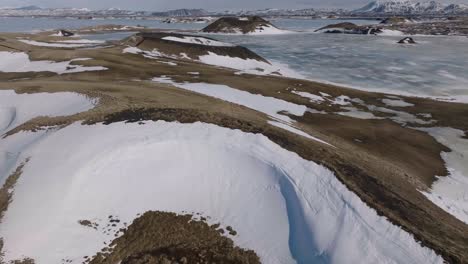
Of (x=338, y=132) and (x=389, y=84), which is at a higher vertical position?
(x=338, y=132)

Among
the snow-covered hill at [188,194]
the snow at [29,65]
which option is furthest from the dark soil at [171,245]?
the snow at [29,65]

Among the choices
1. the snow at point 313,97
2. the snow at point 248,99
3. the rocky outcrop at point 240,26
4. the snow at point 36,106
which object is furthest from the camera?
the rocky outcrop at point 240,26

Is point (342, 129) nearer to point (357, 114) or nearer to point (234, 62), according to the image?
point (357, 114)

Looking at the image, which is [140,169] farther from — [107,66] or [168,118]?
[107,66]

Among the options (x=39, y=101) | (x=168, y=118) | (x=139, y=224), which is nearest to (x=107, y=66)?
(x=39, y=101)

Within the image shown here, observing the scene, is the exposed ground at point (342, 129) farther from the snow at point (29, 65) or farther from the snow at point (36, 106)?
the snow at point (29, 65)

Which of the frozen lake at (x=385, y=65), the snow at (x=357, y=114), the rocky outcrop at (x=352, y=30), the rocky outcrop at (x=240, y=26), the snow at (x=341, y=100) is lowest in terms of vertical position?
the rocky outcrop at (x=352, y=30)
